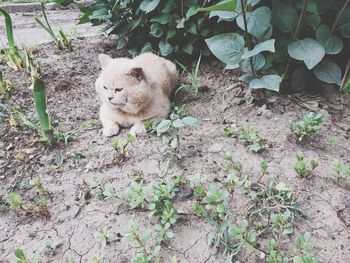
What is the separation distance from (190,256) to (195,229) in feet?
0.50

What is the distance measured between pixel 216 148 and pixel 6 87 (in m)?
1.96

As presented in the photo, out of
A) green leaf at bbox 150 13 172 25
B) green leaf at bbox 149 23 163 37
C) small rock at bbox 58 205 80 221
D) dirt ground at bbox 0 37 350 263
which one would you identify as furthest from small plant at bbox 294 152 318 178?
green leaf at bbox 149 23 163 37

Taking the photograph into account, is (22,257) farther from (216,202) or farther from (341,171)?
(341,171)

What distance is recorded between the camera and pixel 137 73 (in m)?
2.48

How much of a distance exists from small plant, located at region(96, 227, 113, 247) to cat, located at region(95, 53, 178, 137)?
0.91 m

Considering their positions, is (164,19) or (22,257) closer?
(22,257)

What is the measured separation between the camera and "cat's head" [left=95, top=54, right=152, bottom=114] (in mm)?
2477

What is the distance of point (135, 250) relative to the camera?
1.71 meters

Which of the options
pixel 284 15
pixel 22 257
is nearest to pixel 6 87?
pixel 22 257

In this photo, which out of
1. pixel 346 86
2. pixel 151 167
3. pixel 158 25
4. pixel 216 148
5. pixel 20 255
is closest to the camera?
pixel 20 255

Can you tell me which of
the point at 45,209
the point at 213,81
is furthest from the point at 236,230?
the point at 213,81

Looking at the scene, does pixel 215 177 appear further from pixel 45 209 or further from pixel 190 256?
pixel 45 209

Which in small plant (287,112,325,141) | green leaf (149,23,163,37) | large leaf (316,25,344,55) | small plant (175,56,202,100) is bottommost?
small plant (175,56,202,100)

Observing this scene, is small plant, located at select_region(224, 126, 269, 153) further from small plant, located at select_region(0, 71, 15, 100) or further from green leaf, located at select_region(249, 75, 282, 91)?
small plant, located at select_region(0, 71, 15, 100)
